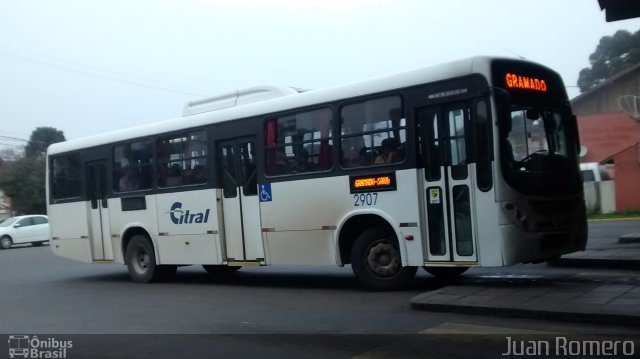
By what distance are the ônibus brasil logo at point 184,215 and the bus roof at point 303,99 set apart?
1503 millimetres

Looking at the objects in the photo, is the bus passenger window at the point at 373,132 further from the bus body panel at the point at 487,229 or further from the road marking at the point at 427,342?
the road marking at the point at 427,342

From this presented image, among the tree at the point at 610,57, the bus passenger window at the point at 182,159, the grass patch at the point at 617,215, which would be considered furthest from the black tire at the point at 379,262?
the tree at the point at 610,57

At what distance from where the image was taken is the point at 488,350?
18.6ft

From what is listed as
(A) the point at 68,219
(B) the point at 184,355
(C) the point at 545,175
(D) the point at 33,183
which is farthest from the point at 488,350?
(D) the point at 33,183

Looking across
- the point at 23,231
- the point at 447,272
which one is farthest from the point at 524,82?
the point at 23,231

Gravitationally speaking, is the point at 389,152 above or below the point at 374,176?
above

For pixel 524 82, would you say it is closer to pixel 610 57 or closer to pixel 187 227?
pixel 187 227

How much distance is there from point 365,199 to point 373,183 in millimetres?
279

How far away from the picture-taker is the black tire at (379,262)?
9.07 metres

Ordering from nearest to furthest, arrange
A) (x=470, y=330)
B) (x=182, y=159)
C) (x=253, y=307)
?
(x=470, y=330) → (x=253, y=307) → (x=182, y=159)

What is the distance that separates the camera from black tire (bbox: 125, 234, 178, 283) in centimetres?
1227

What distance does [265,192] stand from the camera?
33.7 ft

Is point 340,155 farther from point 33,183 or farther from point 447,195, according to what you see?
point 33,183

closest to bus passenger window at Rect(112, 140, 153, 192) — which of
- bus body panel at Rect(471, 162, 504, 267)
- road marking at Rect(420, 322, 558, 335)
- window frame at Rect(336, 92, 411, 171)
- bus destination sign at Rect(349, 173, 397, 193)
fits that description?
window frame at Rect(336, 92, 411, 171)
